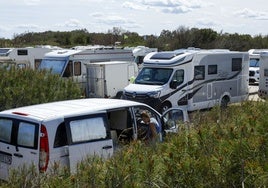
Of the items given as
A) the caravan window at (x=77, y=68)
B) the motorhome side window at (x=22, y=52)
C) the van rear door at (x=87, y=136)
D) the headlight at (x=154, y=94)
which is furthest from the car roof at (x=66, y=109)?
the motorhome side window at (x=22, y=52)

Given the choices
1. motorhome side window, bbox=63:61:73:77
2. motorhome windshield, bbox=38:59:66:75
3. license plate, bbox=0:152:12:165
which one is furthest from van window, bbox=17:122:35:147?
motorhome side window, bbox=63:61:73:77

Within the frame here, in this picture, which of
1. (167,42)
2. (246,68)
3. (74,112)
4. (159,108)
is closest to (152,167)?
(74,112)

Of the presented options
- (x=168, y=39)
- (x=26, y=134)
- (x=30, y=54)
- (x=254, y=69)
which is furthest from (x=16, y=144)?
(x=168, y=39)

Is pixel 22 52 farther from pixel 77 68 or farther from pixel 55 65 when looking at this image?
pixel 77 68

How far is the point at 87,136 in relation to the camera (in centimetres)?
750

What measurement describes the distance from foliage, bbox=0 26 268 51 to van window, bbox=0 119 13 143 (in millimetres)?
31649

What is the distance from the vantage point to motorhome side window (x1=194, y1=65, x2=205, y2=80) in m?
18.0

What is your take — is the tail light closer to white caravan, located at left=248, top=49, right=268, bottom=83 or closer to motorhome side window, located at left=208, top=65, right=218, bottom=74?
motorhome side window, located at left=208, top=65, right=218, bottom=74

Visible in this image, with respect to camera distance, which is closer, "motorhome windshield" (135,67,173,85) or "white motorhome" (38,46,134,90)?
"motorhome windshield" (135,67,173,85)

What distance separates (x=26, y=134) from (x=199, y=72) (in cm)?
1168

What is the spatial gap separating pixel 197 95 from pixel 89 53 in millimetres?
5550

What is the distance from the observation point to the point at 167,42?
144ft

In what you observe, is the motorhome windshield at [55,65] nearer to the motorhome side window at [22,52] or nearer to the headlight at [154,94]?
the motorhome side window at [22,52]

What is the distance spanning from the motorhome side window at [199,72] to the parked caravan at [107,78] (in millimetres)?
3255
